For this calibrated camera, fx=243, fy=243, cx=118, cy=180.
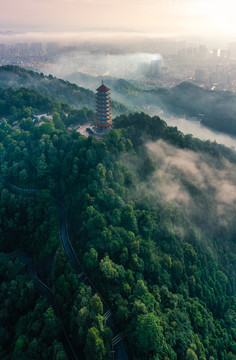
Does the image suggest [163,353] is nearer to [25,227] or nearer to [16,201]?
[25,227]

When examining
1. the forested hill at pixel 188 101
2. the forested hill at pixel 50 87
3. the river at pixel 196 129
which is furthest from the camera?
the forested hill at pixel 188 101

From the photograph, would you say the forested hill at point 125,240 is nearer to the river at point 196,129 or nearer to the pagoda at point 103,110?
the pagoda at point 103,110

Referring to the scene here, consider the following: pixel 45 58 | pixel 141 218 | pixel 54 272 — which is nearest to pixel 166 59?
pixel 45 58

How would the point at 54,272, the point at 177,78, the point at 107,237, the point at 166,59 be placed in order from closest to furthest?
the point at 54,272 → the point at 107,237 → the point at 177,78 → the point at 166,59

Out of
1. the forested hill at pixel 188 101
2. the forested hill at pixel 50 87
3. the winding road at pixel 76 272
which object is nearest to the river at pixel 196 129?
the forested hill at pixel 188 101

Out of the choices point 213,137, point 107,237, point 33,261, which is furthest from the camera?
point 213,137

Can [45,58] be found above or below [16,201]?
above
